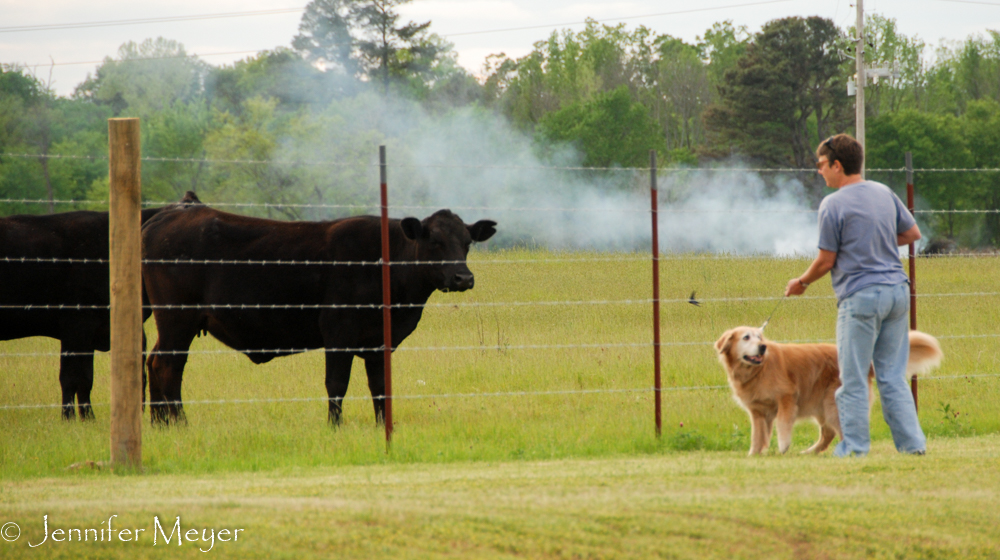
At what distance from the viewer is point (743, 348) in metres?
6.27

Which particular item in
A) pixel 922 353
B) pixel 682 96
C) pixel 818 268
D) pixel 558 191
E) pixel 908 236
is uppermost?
pixel 682 96

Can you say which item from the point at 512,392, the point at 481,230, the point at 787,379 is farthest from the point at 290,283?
the point at 787,379

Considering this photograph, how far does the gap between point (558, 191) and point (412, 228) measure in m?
36.5

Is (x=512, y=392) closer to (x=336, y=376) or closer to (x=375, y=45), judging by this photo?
(x=336, y=376)

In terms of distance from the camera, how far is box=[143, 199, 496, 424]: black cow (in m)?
8.28

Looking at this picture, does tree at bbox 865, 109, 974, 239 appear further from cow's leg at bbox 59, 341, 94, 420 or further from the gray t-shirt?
cow's leg at bbox 59, 341, 94, 420

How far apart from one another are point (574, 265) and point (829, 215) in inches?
513

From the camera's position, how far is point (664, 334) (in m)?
12.1

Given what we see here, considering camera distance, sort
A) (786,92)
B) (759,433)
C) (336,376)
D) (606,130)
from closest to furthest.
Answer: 1. (759,433)
2. (336,376)
3. (786,92)
4. (606,130)

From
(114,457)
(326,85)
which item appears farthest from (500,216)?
(114,457)

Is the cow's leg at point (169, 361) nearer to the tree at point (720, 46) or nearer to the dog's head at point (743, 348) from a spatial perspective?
the dog's head at point (743, 348)

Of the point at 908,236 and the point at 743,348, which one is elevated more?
the point at 908,236

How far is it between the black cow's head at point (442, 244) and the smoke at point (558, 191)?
28.5 meters

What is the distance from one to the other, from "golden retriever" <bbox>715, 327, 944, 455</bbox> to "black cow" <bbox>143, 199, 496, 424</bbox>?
273cm
